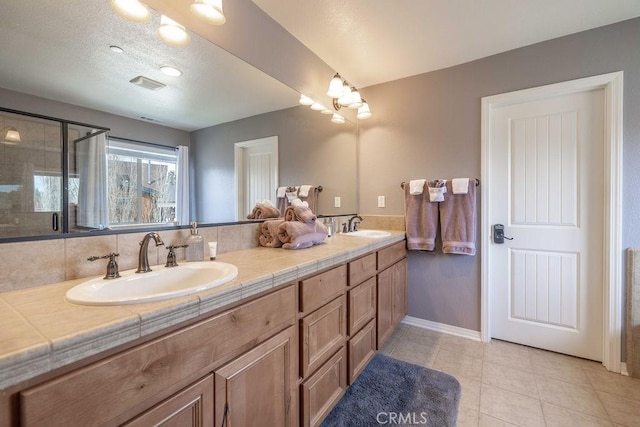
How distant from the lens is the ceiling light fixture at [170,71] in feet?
4.10

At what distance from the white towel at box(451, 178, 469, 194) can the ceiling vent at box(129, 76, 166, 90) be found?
215cm

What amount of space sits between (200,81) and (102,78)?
447 mm

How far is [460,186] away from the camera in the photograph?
2289 millimetres

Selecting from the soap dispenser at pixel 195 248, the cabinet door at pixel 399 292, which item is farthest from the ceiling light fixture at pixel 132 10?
the cabinet door at pixel 399 292

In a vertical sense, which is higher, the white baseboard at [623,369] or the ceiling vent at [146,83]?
the ceiling vent at [146,83]

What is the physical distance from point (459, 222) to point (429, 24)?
1.50 m

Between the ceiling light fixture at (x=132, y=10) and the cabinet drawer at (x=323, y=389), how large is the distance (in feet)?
5.53

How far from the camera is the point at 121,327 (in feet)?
2.07

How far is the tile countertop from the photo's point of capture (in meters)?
0.51

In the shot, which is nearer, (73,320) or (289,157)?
(73,320)

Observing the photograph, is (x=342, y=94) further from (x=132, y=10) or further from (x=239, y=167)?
(x=132, y=10)

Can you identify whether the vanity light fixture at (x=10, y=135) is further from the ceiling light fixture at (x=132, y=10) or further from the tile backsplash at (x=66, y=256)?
the ceiling light fixture at (x=132, y=10)

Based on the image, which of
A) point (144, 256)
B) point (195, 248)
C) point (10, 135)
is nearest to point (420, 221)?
point (195, 248)

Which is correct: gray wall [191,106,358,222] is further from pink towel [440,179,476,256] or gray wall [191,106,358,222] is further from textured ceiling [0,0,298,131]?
pink towel [440,179,476,256]
